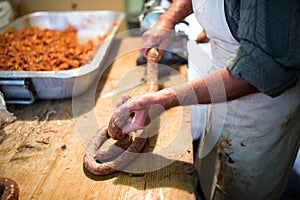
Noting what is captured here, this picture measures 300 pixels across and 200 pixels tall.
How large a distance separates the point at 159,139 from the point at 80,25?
100 centimetres

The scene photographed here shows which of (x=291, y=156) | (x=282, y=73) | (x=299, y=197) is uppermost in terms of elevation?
(x=282, y=73)

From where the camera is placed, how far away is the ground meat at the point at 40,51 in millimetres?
1030

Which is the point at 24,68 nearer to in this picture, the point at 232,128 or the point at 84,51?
the point at 84,51

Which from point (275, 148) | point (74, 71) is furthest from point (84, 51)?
point (275, 148)

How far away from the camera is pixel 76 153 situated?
2.59ft

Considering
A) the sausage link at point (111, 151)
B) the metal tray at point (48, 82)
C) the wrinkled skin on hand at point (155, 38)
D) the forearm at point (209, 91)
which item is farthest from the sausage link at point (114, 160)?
the wrinkled skin on hand at point (155, 38)

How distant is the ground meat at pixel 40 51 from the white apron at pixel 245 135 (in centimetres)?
56

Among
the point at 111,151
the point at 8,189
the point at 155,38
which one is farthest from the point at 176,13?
the point at 8,189

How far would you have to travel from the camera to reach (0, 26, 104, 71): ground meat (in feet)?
3.38

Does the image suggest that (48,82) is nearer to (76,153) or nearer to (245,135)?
(76,153)

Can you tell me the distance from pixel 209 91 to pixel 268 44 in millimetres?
172

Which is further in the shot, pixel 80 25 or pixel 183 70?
pixel 80 25

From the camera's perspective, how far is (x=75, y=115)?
3.12ft

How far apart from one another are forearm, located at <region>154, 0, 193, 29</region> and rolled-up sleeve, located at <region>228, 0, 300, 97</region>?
0.46 m
